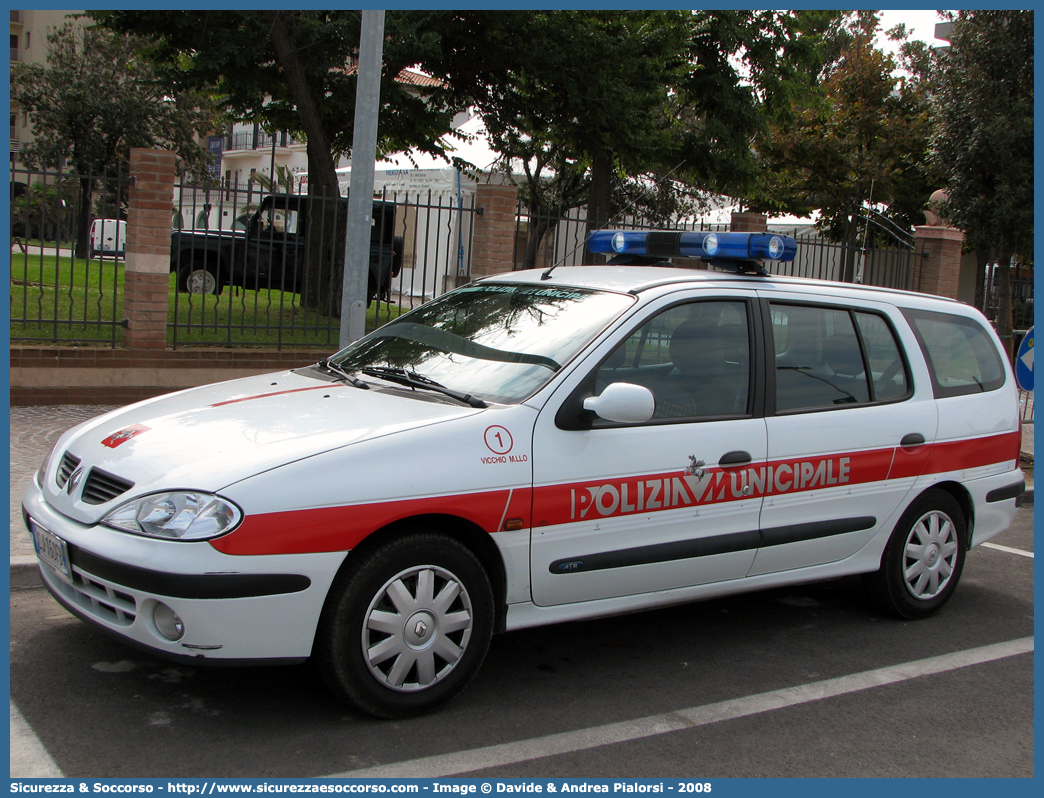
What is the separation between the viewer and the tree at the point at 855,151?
2455cm

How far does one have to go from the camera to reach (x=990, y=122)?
1427cm

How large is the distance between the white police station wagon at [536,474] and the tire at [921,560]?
0.01 m

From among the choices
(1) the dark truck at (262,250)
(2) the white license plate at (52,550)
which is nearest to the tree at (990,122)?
(1) the dark truck at (262,250)

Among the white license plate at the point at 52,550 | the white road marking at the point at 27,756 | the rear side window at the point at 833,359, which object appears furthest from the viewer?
the rear side window at the point at 833,359

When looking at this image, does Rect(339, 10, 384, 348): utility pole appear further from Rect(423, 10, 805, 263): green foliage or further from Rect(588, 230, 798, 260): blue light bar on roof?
Rect(423, 10, 805, 263): green foliage

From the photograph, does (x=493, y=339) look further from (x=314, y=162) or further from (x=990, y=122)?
(x=990, y=122)

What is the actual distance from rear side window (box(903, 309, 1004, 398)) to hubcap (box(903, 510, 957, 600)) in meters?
0.68

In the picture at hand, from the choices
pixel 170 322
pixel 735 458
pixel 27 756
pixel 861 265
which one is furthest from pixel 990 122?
pixel 27 756

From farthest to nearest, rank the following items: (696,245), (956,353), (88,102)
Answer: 1. (88,102)
2. (956,353)
3. (696,245)

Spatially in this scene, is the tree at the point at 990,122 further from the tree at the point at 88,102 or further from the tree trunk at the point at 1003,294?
the tree at the point at 88,102

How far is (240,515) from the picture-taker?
331cm

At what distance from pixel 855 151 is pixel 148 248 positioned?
19.8 meters

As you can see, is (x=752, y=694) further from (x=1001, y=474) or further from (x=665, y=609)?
(x=1001, y=474)

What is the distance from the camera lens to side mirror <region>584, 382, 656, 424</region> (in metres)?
3.87
